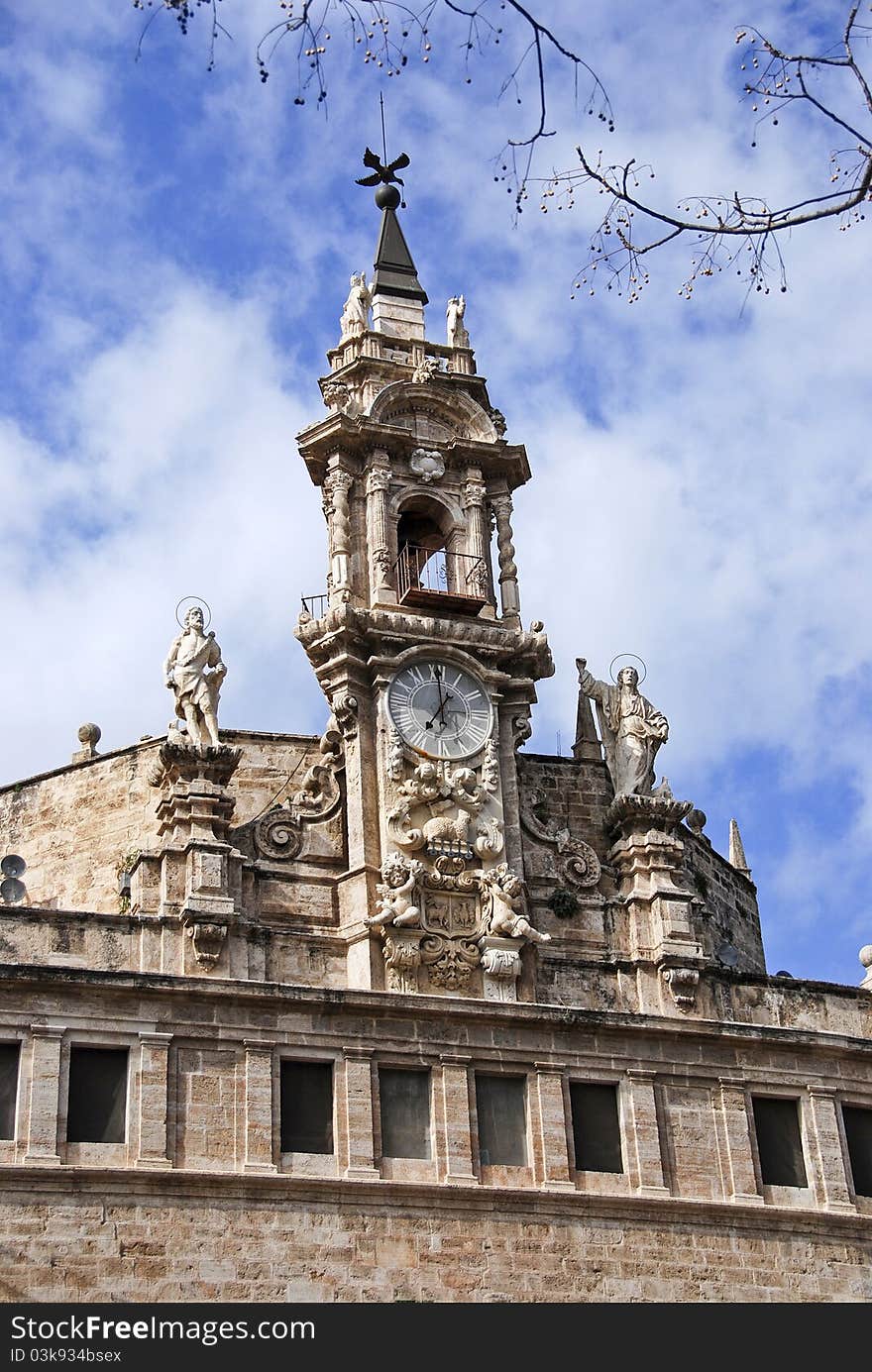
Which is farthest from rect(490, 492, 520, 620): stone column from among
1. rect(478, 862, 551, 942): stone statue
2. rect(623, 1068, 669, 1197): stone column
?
rect(623, 1068, 669, 1197): stone column

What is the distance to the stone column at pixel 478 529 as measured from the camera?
43344 millimetres

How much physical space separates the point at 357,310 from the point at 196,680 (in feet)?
30.5

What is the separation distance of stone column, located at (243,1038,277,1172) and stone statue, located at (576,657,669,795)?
9.15 meters

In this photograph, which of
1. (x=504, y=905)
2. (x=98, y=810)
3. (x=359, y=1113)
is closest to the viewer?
(x=359, y=1113)

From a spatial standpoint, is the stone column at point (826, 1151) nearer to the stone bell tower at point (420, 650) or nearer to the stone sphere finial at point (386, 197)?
the stone bell tower at point (420, 650)

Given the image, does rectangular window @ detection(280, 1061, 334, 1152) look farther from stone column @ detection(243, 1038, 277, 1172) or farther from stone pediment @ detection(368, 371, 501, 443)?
stone pediment @ detection(368, 371, 501, 443)

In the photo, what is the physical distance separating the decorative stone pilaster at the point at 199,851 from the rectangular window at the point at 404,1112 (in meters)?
3.68

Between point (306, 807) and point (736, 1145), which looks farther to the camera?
point (306, 807)

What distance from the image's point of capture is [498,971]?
38.8 metres

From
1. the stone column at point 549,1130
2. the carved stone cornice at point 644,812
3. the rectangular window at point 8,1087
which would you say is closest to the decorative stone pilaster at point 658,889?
the carved stone cornice at point 644,812

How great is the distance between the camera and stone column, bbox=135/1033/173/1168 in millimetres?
34719

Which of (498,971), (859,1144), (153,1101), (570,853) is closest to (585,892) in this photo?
(570,853)

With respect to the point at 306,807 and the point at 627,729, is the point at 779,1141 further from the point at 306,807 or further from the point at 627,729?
the point at 306,807

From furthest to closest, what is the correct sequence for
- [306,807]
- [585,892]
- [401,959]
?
1. [585,892]
2. [306,807]
3. [401,959]
